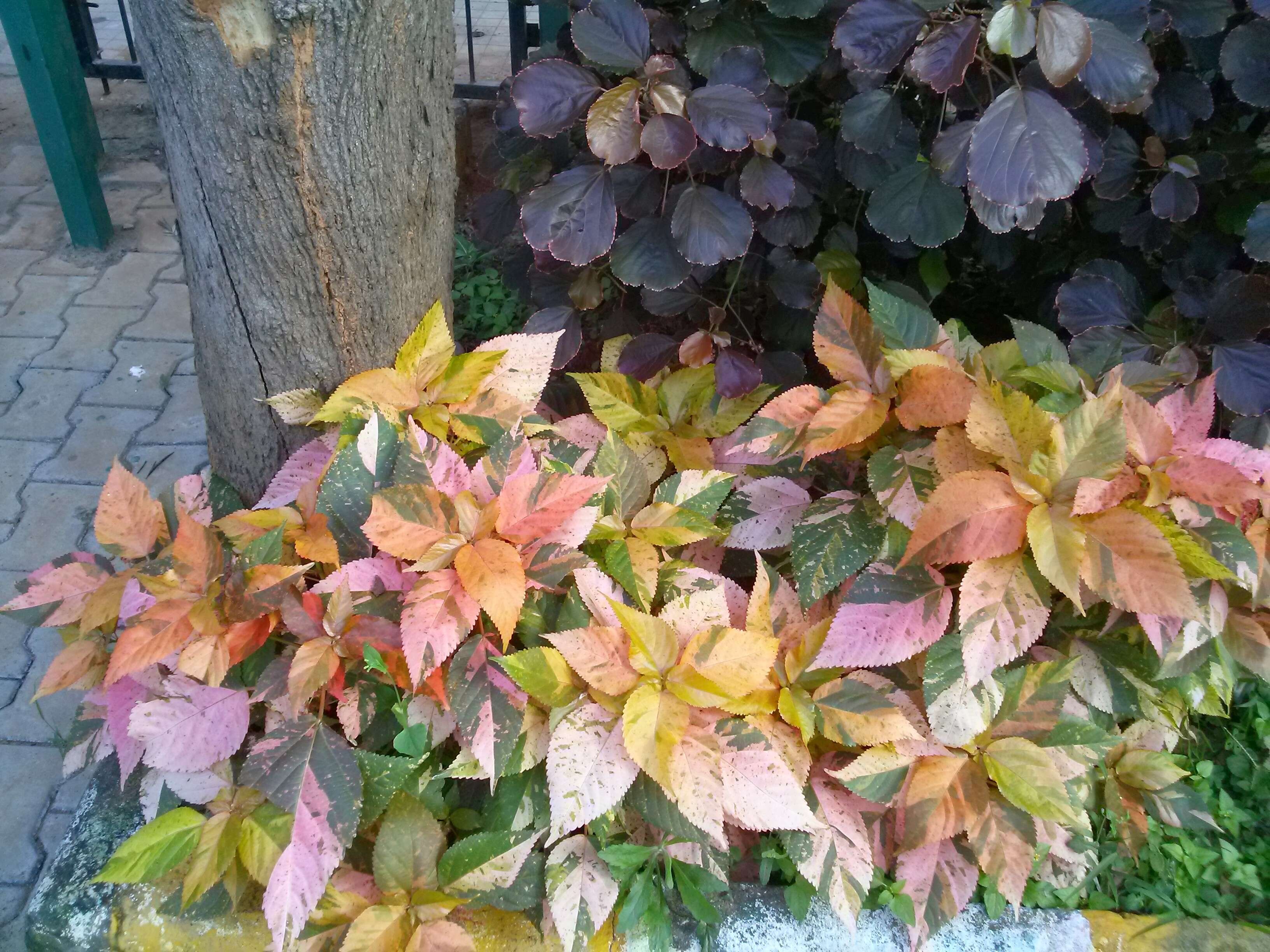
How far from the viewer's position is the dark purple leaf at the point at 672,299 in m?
1.81

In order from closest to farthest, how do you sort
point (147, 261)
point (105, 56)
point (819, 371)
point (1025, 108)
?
point (1025, 108)
point (819, 371)
point (147, 261)
point (105, 56)

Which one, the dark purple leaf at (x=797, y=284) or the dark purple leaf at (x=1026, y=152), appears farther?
the dark purple leaf at (x=797, y=284)

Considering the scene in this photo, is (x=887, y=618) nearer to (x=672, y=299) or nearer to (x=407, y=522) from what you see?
(x=407, y=522)

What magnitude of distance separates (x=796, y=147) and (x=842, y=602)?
0.78 m

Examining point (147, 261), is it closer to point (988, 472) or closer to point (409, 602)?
point (409, 602)

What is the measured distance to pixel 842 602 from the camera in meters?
1.34

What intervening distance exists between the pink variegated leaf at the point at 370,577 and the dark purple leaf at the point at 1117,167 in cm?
133

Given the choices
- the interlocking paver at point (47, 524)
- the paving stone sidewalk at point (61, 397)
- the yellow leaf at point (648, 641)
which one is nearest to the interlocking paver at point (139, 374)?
the paving stone sidewalk at point (61, 397)

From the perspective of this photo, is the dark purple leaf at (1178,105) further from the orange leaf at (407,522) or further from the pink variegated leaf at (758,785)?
the orange leaf at (407,522)

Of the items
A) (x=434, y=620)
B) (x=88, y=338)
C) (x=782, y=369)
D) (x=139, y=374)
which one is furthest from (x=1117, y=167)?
(x=88, y=338)

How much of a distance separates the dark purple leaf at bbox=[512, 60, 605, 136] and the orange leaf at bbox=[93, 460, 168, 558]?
2.76ft

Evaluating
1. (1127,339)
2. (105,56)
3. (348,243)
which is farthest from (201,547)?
(105,56)

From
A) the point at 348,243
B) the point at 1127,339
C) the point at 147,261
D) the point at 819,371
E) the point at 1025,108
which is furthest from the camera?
the point at 147,261

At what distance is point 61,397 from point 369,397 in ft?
7.21
